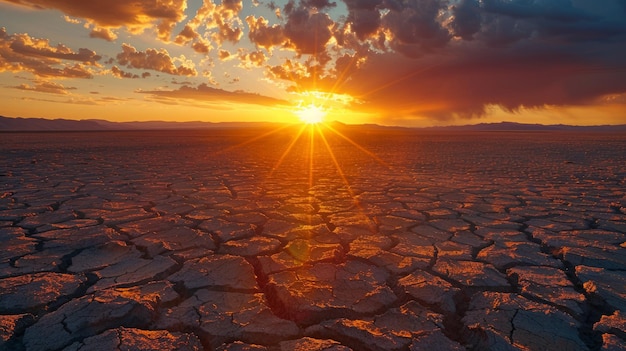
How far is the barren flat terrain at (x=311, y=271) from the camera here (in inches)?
50.3

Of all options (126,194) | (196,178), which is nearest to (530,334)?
(126,194)

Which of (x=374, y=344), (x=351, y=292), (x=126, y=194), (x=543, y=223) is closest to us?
(x=374, y=344)

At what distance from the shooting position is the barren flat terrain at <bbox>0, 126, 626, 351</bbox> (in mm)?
1278

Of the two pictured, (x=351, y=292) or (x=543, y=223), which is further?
(x=543, y=223)

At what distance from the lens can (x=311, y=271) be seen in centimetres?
179

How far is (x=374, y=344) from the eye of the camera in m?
1.22

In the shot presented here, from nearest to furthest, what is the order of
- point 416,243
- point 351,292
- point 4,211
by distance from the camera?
point 351,292 < point 416,243 < point 4,211

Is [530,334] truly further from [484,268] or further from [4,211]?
[4,211]

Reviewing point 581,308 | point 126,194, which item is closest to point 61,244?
point 126,194

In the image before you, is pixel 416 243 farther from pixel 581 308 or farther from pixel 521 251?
pixel 581 308

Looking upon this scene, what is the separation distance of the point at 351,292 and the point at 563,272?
3.49 feet

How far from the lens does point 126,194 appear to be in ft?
12.1

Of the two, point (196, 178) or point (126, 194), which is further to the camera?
point (196, 178)

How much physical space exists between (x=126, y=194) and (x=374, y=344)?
3.21 metres
